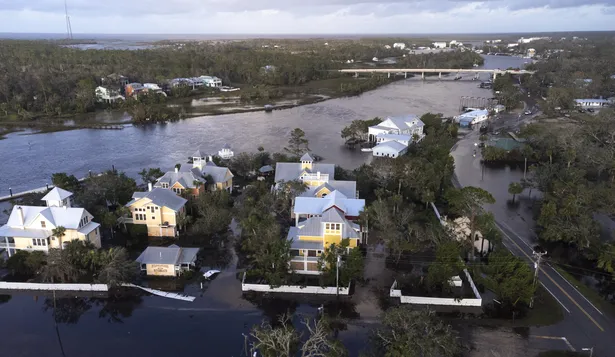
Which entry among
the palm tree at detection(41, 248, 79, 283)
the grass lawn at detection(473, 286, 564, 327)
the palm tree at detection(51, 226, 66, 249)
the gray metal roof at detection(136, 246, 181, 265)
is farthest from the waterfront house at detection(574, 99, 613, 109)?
the palm tree at detection(41, 248, 79, 283)

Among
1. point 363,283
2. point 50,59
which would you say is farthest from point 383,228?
point 50,59

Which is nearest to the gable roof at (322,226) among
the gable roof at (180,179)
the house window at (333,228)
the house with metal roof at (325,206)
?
the house window at (333,228)

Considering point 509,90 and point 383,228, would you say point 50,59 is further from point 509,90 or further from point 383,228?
point 383,228

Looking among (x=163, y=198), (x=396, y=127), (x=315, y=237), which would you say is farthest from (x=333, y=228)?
(x=396, y=127)

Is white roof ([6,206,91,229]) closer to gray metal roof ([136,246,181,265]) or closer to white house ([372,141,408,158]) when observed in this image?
gray metal roof ([136,246,181,265])

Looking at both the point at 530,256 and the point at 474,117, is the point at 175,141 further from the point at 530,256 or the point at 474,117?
the point at 530,256
